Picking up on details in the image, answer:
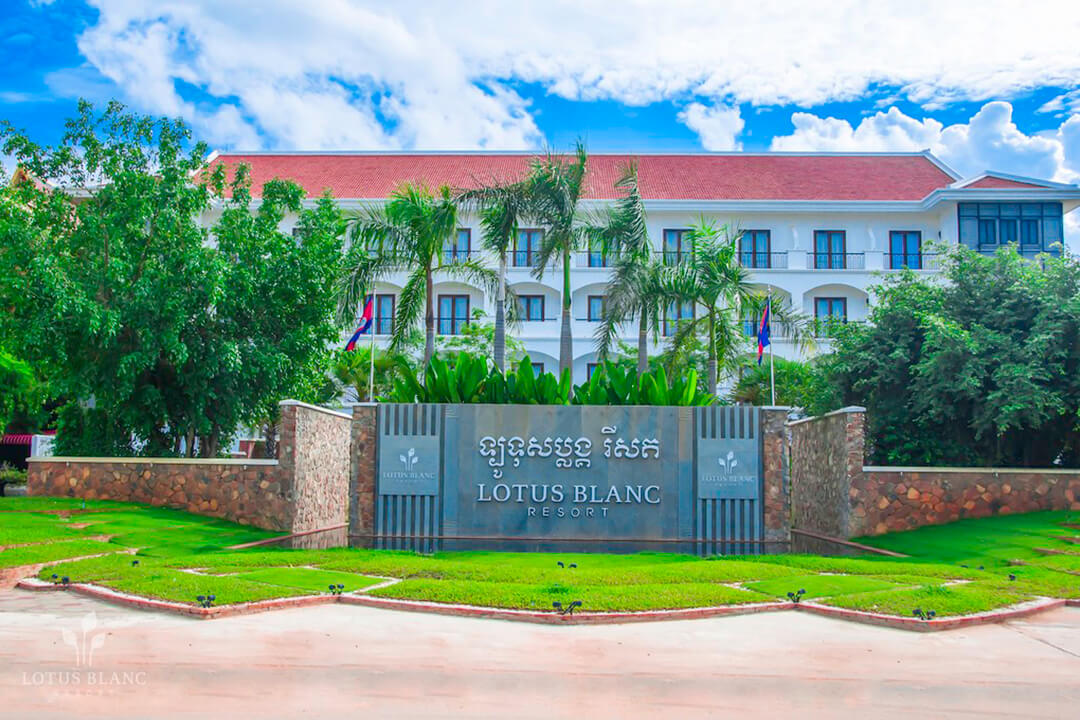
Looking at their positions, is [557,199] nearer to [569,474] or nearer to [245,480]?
[569,474]

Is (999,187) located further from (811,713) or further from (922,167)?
(811,713)

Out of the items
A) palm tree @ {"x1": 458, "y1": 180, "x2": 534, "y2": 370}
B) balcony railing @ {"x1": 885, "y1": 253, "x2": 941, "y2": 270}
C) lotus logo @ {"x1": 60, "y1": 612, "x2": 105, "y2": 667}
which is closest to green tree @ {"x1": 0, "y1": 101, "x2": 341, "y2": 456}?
palm tree @ {"x1": 458, "y1": 180, "x2": 534, "y2": 370}

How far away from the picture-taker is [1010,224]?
38.5 m

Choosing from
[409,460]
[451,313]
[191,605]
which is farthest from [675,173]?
[191,605]

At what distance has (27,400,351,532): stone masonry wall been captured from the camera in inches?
688

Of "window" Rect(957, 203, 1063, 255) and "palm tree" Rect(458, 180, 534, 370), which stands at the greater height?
"window" Rect(957, 203, 1063, 255)

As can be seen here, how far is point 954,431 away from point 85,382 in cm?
1999

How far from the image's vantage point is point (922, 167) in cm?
4362

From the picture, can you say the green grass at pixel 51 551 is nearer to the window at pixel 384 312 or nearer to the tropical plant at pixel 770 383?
the tropical plant at pixel 770 383

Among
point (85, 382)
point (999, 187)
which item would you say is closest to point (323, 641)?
point (85, 382)

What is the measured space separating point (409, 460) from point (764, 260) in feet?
88.0

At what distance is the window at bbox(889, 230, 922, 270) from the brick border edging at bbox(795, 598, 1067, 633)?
32646mm

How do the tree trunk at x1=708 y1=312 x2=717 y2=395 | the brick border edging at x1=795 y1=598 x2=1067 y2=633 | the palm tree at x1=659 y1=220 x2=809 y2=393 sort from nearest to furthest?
1. the brick border edging at x1=795 y1=598 x2=1067 y2=633
2. the palm tree at x1=659 y1=220 x2=809 y2=393
3. the tree trunk at x1=708 y1=312 x2=717 y2=395

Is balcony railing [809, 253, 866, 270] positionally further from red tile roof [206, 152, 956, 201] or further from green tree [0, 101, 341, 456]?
green tree [0, 101, 341, 456]
